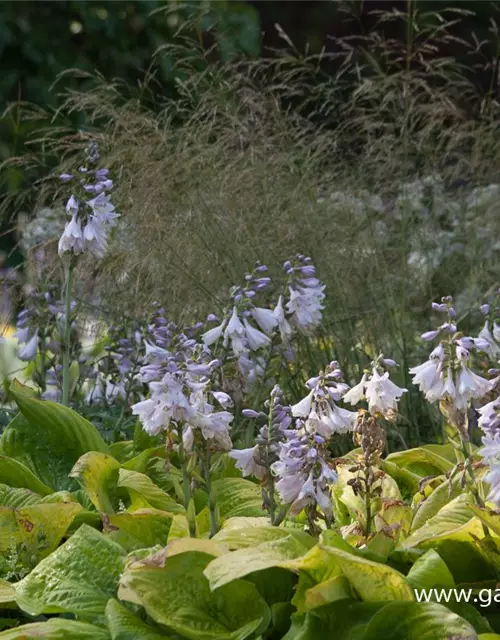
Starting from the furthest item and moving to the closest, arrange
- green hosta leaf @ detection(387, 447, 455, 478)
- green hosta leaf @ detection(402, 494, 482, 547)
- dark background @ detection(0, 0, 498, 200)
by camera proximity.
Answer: dark background @ detection(0, 0, 498, 200)
green hosta leaf @ detection(387, 447, 455, 478)
green hosta leaf @ detection(402, 494, 482, 547)

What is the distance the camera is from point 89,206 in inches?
104

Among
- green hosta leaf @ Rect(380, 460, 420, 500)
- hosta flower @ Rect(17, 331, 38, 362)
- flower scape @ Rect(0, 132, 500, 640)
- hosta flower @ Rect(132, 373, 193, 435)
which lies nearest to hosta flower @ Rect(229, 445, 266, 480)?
flower scape @ Rect(0, 132, 500, 640)

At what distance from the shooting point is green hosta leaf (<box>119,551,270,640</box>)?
183cm

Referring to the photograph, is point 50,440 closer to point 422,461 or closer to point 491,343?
point 422,461

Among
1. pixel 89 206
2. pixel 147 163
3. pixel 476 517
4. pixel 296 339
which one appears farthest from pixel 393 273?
pixel 476 517

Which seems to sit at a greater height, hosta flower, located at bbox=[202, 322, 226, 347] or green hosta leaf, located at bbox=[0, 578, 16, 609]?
hosta flower, located at bbox=[202, 322, 226, 347]

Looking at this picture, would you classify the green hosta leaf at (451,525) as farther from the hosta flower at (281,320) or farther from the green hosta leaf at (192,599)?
the hosta flower at (281,320)

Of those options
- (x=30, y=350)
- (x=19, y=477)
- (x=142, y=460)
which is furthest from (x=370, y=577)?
(x=30, y=350)

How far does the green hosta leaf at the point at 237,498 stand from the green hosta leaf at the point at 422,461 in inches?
13.3

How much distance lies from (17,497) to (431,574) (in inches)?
36.7

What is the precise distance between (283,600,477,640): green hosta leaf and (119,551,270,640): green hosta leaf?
0.09 metres

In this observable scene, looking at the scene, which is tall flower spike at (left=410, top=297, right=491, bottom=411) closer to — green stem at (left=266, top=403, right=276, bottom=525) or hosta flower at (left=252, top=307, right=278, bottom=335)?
green stem at (left=266, top=403, right=276, bottom=525)

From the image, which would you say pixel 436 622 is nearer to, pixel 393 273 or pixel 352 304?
pixel 352 304

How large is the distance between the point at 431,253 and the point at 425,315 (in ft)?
0.82
